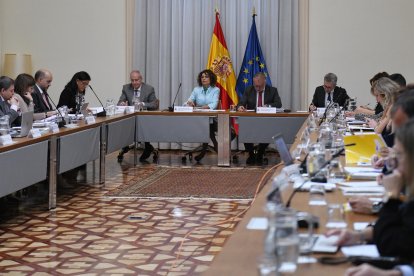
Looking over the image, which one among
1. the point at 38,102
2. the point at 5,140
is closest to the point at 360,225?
the point at 5,140

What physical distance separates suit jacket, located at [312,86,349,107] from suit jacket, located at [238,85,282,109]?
1.71ft

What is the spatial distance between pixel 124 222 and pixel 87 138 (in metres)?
1.89

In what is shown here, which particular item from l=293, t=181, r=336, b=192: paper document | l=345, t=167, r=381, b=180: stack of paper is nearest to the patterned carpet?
l=345, t=167, r=381, b=180: stack of paper

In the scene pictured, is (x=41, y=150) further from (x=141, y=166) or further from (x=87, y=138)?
(x=141, y=166)

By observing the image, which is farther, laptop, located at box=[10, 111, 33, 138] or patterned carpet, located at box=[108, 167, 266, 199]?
patterned carpet, located at box=[108, 167, 266, 199]

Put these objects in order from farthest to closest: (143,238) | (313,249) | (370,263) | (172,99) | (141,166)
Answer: (172,99)
(141,166)
(143,238)
(313,249)
(370,263)

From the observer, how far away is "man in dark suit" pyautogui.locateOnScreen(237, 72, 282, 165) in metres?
10.3

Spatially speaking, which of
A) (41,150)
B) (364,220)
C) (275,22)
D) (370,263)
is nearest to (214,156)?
(275,22)

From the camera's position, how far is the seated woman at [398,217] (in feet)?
6.91

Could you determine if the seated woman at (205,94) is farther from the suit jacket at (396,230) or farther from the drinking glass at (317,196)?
the suit jacket at (396,230)

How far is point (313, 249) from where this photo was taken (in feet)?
8.07

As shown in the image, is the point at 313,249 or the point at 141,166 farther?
the point at 141,166

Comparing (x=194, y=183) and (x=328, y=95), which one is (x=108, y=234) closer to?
(x=194, y=183)

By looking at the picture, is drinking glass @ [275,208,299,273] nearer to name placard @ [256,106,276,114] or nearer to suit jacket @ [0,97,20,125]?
suit jacket @ [0,97,20,125]
